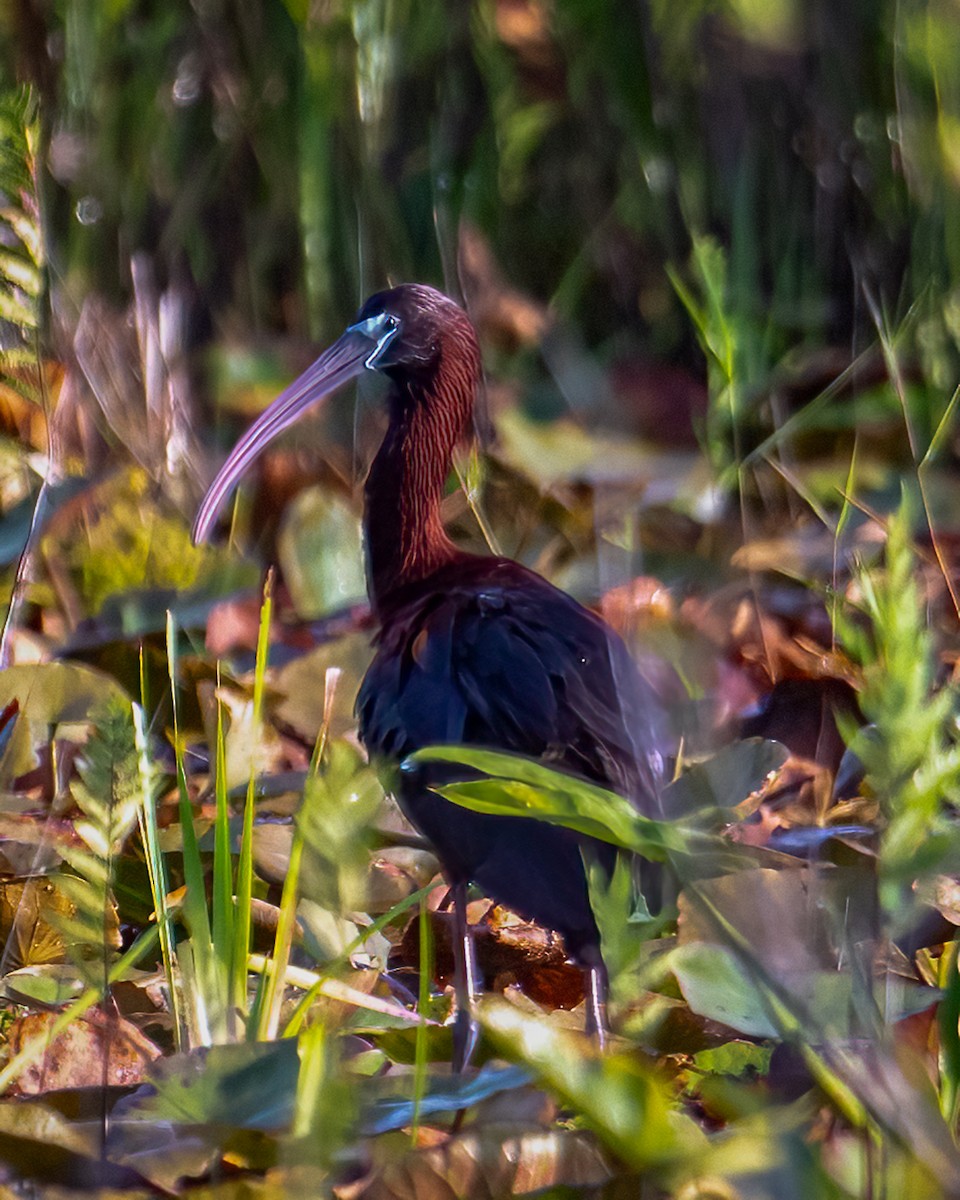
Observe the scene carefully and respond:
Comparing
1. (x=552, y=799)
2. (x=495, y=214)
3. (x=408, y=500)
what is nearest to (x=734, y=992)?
(x=552, y=799)

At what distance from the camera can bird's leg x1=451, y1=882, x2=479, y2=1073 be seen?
41.3 inches

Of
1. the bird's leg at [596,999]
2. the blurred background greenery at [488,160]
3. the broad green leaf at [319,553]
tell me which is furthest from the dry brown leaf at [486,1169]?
the blurred background greenery at [488,160]

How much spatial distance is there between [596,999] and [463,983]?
10 centimetres

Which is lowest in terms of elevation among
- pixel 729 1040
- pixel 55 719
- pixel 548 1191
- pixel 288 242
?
pixel 729 1040

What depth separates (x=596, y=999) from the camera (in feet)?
3.94

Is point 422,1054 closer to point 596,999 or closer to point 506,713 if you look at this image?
point 596,999

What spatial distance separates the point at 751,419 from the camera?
1.96 meters

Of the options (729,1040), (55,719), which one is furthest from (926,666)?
(55,719)

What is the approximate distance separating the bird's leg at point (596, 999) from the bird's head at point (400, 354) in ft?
2.70

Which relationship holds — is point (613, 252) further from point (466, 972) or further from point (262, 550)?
point (466, 972)

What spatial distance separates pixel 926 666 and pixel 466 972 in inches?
26.7

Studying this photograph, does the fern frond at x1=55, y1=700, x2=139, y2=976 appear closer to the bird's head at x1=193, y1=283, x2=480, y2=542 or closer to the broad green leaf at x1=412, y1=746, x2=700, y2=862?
the broad green leaf at x1=412, y1=746, x2=700, y2=862

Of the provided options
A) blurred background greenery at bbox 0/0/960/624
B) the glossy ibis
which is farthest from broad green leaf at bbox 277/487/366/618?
the glossy ibis

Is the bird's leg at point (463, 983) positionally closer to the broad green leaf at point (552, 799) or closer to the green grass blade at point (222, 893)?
the green grass blade at point (222, 893)
